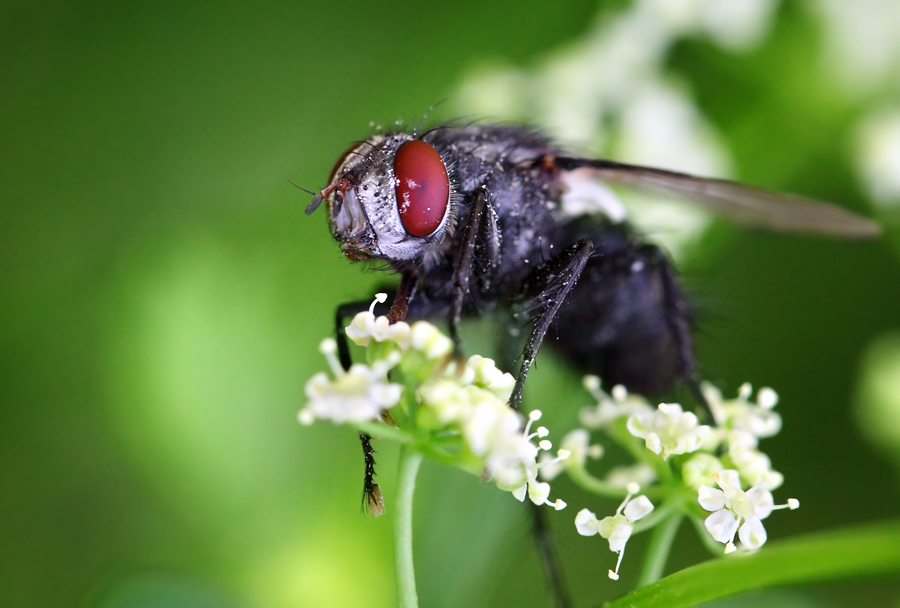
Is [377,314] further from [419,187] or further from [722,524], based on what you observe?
[722,524]

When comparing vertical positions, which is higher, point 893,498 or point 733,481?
point 893,498

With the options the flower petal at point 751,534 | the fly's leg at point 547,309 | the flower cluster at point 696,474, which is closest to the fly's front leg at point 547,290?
the fly's leg at point 547,309

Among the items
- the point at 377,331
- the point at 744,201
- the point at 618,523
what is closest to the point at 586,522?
the point at 618,523

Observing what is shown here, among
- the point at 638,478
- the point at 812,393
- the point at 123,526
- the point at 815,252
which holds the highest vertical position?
the point at 815,252

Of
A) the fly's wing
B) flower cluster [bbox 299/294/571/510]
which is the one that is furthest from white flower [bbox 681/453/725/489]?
the fly's wing

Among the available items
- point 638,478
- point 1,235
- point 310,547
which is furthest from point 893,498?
point 1,235

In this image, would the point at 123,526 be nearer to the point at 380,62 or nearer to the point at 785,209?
the point at 380,62

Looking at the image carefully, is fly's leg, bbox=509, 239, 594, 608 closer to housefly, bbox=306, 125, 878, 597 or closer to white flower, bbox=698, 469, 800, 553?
housefly, bbox=306, 125, 878, 597

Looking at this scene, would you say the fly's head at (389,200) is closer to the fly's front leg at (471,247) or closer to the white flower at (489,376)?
the fly's front leg at (471,247)
